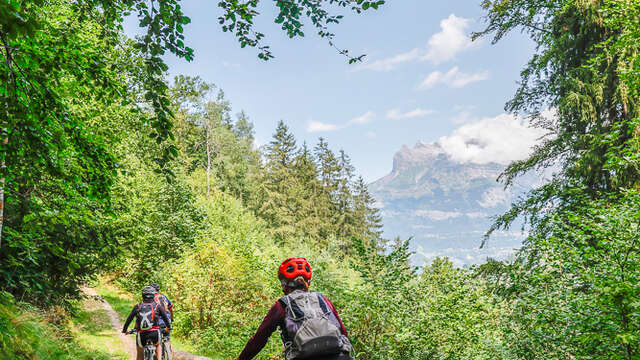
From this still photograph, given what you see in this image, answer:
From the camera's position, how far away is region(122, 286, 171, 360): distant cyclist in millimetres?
7770

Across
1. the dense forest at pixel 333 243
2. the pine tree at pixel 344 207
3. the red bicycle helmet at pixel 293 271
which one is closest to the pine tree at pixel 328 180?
the pine tree at pixel 344 207

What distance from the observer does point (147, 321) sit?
7785 millimetres

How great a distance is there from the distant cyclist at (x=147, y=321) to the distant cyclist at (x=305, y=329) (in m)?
5.80

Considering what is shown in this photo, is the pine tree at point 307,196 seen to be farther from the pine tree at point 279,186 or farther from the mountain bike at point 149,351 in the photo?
the mountain bike at point 149,351

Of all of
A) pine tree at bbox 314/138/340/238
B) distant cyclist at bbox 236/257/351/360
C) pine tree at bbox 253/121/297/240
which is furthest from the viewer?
pine tree at bbox 314/138/340/238

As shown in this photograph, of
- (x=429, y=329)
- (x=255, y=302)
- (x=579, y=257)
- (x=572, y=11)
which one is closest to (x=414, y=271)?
(x=429, y=329)

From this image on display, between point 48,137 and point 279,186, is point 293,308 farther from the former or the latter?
point 279,186

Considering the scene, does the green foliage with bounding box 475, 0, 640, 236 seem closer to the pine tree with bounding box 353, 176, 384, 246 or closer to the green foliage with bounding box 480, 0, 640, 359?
the green foliage with bounding box 480, 0, 640, 359

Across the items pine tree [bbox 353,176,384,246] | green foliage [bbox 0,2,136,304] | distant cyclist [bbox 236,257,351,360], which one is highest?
pine tree [bbox 353,176,384,246]

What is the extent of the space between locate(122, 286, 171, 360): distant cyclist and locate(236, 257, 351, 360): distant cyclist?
5.80 meters

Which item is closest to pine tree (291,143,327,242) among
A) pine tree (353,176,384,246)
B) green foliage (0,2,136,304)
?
pine tree (353,176,384,246)

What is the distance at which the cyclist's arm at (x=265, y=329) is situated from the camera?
3.02 m

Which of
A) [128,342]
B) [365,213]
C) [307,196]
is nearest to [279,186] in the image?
[307,196]

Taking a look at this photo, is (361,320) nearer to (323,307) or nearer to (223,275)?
(323,307)
